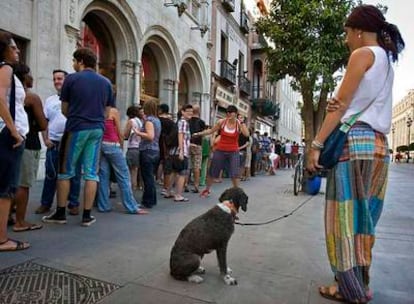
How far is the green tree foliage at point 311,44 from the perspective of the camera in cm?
1012

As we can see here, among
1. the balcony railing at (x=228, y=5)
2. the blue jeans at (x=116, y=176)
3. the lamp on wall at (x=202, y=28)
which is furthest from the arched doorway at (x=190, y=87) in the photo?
the blue jeans at (x=116, y=176)

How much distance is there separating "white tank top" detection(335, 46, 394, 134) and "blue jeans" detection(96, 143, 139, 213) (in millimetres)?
3687

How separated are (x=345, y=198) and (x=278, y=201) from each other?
18.0ft

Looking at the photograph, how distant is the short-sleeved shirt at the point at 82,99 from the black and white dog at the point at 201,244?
7.06 ft

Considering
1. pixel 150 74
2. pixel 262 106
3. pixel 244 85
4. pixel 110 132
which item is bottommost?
pixel 110 132

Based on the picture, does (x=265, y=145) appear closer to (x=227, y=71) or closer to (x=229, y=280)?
(x=227, y=71)

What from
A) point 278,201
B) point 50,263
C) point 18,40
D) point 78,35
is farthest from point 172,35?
point 50,263

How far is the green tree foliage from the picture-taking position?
1012 centimetres

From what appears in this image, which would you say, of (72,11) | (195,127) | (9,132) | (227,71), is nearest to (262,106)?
(227,71)

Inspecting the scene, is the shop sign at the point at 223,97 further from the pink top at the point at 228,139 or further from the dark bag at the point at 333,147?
the dark bag at the point at 333,147

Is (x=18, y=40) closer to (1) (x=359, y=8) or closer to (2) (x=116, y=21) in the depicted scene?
(2) (x=116, y=21)

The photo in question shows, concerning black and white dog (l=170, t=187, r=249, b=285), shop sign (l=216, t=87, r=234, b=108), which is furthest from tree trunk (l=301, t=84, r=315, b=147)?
shop sign (l=216, t=87, r=234, b=108)

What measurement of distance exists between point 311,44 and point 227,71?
1051cm

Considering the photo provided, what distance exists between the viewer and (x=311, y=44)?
10.3 metres
